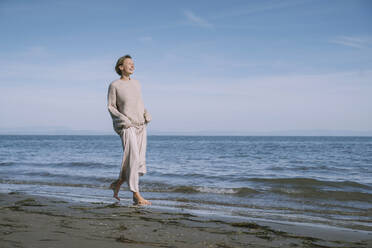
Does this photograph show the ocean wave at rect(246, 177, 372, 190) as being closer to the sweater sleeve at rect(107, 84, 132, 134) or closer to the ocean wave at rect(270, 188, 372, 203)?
the ocean wave at rect(270, 188, 372, 203)

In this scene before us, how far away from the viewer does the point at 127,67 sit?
527 centimetres

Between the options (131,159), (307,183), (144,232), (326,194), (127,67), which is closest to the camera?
(144,232)

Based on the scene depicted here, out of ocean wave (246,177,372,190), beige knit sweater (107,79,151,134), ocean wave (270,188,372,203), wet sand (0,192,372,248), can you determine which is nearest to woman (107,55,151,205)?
beige knit sweater (107,79,151,134)

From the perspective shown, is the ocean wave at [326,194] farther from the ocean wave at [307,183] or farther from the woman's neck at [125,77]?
the woman's neck at [125,77]

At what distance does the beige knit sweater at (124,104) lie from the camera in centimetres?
514

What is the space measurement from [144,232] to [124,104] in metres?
2.30

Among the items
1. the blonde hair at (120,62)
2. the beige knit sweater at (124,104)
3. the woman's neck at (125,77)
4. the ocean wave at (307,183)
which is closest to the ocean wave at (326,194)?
the ocean wave at (307,183)

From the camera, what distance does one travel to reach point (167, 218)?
4.22 meters

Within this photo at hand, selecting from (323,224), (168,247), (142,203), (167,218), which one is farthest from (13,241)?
(323,224)

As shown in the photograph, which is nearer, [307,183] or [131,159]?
[131,159]

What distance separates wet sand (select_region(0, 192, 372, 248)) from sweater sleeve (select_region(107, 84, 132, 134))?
1235mm

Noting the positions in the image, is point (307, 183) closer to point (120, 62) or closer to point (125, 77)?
point (125, 77)

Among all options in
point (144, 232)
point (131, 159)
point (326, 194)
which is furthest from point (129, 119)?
point (326, 194)

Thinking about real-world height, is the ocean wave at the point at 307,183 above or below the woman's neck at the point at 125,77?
below
